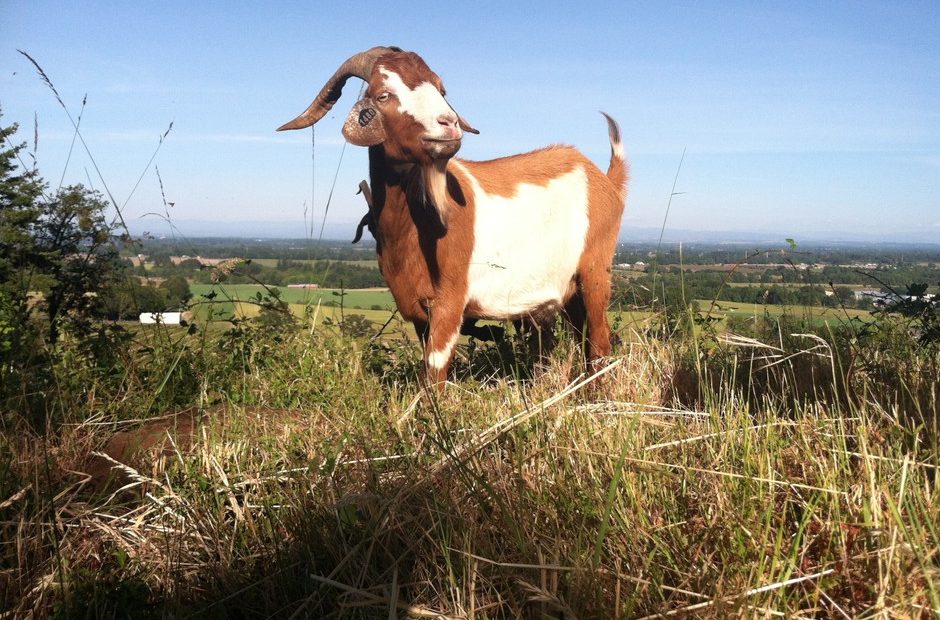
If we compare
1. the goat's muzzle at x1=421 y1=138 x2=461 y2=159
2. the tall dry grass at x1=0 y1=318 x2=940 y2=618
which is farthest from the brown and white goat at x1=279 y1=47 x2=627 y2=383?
the tall dry grass at x1=0 y1=318 x2=940 y2=618

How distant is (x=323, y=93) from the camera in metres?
3.71

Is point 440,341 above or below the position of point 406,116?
below

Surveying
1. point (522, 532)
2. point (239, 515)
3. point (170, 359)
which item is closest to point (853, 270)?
point (522, 532)

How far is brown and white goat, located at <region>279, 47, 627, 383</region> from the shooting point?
3.38 metres

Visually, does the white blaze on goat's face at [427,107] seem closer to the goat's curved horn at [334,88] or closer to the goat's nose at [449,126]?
the goat's nose at [449,126]

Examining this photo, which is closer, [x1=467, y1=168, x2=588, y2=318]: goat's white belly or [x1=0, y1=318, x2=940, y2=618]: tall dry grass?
[x1=0, y1=318, x2=940, y2=618]: tall dry grass

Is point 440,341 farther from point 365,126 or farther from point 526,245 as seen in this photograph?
point 365,126

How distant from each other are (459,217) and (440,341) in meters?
0.69

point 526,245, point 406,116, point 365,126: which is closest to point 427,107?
point 406,116

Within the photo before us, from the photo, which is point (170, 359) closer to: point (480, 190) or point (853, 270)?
point (480, 190)

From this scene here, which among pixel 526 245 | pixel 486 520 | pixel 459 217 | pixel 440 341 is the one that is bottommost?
pixel 486 520

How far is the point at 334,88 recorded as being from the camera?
3709mm

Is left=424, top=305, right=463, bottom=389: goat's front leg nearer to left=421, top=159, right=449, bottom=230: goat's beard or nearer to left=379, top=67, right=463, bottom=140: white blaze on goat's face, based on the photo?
left=421, top=159, right=449, bottom=230: goat's beard

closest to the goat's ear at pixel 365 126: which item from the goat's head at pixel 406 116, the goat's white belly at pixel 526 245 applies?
the goat's head at pixel 406 116
